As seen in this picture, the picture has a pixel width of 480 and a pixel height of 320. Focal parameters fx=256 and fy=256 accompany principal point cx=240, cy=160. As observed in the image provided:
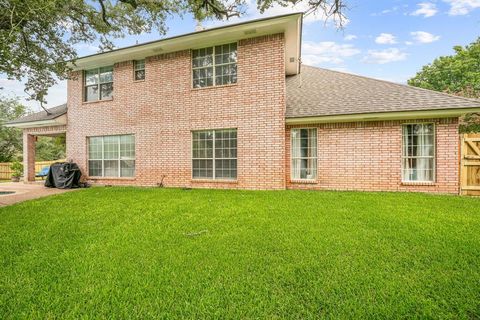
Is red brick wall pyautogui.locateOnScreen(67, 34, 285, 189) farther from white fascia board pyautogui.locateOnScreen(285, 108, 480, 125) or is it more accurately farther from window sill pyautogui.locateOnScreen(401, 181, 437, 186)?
window sill pyautogui.locateOnScreen(401, 181, 437, 186)

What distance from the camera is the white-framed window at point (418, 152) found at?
332 inches

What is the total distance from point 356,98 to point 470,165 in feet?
13.6

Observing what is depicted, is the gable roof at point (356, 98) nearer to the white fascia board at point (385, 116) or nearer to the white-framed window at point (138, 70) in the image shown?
the white fascia board at point (385, 116)

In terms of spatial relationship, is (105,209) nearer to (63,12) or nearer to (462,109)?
(63,12)

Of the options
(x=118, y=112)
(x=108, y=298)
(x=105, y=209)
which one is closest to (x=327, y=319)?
(x=108, y=298)

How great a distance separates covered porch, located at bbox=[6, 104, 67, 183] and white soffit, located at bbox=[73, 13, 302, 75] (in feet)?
9.38

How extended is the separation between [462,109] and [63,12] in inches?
490

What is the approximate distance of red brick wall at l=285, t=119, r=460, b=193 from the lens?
8.20 m

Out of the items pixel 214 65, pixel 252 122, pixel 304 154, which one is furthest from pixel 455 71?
pixel 214 65

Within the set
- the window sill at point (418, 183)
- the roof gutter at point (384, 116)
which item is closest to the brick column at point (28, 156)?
the roof gutter at point (384, 116)

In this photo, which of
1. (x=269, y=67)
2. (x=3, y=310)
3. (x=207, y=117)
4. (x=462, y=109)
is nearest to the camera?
(x=3, y=310)

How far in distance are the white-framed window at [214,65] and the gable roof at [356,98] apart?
8.85 ft

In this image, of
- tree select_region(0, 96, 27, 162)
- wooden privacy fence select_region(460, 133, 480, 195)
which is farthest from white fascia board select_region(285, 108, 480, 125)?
tree select_region(0, 96, 27, 162)

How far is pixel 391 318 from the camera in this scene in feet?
7.69
